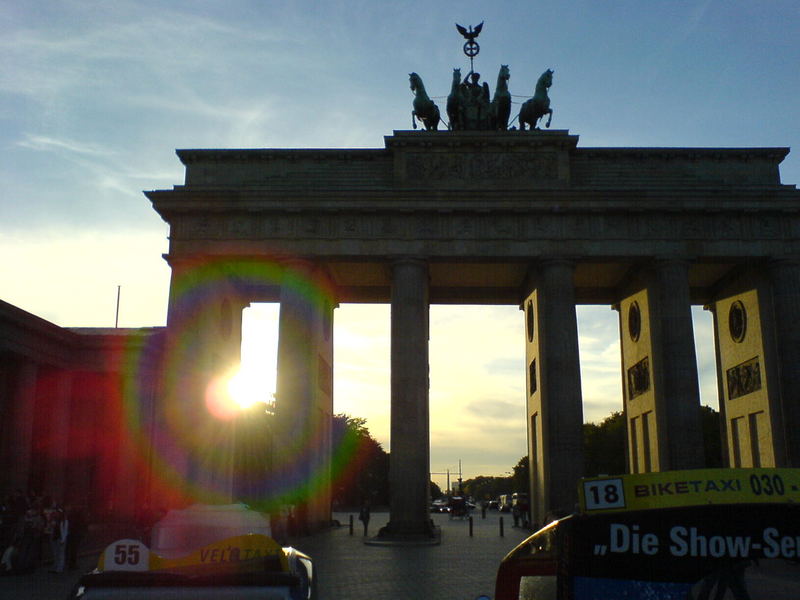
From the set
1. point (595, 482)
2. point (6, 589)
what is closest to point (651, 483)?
point (595, 482)

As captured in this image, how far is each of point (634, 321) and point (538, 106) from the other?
1219 centimetres

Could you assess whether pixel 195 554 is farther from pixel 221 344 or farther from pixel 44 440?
pixel 44 440

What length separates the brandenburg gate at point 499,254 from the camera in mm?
35906

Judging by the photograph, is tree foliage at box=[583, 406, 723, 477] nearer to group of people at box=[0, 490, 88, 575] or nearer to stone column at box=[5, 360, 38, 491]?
stone column at box=[5, 360, 38, 491]

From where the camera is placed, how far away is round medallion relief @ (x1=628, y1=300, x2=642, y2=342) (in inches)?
1634

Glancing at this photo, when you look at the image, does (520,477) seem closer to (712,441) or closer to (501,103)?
(712,441)

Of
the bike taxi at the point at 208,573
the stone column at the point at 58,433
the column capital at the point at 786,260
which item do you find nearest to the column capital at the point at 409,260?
the column capital at the point at 786,260

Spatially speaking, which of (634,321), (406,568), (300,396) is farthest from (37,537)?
(634,321)

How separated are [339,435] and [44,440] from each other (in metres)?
50.1

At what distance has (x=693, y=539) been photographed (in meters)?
5.68

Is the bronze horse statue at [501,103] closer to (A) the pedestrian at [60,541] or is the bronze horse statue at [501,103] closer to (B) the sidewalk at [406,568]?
(B) the sidewalk at [406,568]

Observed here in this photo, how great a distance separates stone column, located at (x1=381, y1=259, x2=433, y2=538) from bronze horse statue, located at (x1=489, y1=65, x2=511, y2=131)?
347 inches

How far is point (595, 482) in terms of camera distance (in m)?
5.98

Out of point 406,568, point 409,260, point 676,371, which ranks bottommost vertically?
point 406,568
